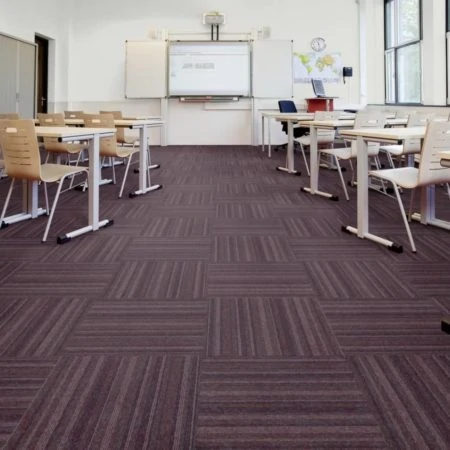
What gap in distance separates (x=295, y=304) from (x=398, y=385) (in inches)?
28.2

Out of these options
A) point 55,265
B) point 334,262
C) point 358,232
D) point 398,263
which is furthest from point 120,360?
point 358,232

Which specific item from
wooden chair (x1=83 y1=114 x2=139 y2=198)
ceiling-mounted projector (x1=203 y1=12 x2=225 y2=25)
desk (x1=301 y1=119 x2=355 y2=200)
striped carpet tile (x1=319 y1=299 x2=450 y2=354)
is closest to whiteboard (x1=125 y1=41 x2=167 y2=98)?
ceiling-mounted projector (x1=203 y1=12 x2=225 y2=25)

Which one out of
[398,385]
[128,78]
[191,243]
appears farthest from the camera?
[128,78]

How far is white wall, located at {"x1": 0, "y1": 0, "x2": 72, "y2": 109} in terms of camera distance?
25.5ft

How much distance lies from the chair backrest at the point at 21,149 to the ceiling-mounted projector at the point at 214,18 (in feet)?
26.8

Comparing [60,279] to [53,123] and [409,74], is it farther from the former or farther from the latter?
[409,74]

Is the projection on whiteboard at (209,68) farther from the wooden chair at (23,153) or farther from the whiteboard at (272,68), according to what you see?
the wooden chair at (23,153)

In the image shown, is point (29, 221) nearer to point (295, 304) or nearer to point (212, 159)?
point (295, 304)

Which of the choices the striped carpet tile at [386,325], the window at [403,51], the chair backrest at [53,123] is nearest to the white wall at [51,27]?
the chair backrest at [53,123]

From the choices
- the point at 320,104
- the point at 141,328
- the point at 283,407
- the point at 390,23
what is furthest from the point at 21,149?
the point at 390,23

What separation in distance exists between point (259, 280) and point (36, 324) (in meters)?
1.13

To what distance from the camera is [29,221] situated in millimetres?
3691

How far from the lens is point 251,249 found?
301cm

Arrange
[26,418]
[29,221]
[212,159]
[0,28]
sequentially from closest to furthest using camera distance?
[26,418], [29,221], [0,28], [212,159]
